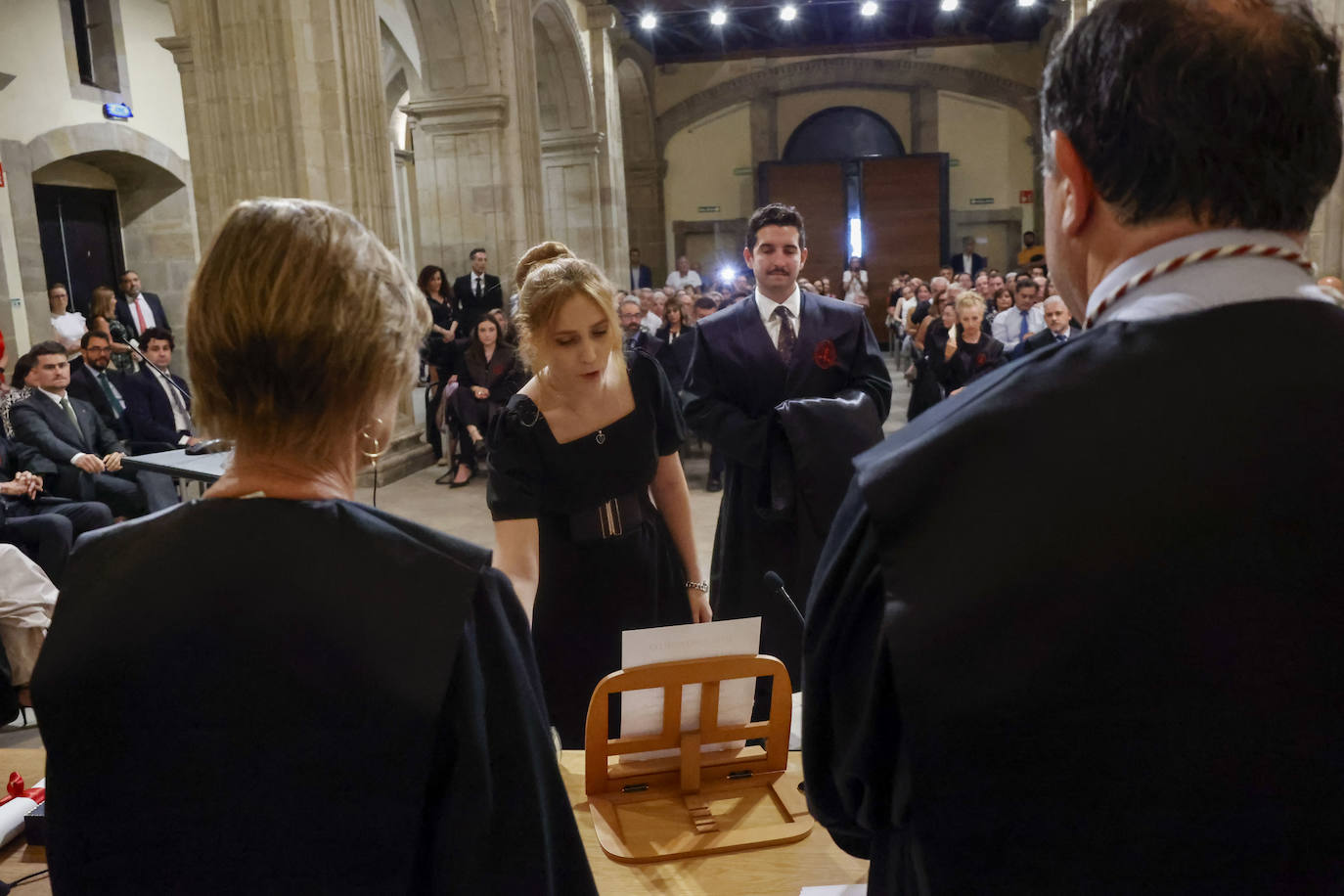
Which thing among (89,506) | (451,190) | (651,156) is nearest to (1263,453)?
(89,506)

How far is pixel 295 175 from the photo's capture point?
7.09 m

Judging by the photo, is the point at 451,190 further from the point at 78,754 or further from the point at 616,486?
the point at 78,754

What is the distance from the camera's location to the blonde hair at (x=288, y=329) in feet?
3.08

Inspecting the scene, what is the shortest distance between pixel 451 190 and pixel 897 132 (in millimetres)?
12048

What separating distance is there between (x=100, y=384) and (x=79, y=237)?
22.1 ft

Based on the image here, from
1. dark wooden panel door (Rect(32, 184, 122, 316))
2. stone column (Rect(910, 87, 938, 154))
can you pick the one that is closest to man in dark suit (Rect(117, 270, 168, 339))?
dark wooden panel door (Rect(32, 184, 122, 316))

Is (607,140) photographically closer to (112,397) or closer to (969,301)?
(969,301)

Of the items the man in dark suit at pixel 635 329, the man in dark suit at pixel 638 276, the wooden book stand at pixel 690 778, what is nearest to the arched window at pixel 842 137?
the man in dark suit at pixel 638 276

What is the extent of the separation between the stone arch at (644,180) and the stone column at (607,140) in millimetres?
4015

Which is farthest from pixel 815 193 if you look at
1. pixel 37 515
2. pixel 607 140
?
pixel 37 515

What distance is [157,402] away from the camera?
657 centimetres

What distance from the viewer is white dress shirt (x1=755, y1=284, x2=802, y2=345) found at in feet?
10.7

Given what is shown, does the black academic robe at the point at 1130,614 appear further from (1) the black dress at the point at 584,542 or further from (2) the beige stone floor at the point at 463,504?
(2) the beige stone floor at the point at 463,504

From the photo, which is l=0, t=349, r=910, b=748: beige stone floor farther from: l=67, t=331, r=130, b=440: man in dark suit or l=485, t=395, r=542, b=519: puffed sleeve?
l=485, t=395, r=542, b=519: puffed sleeve
